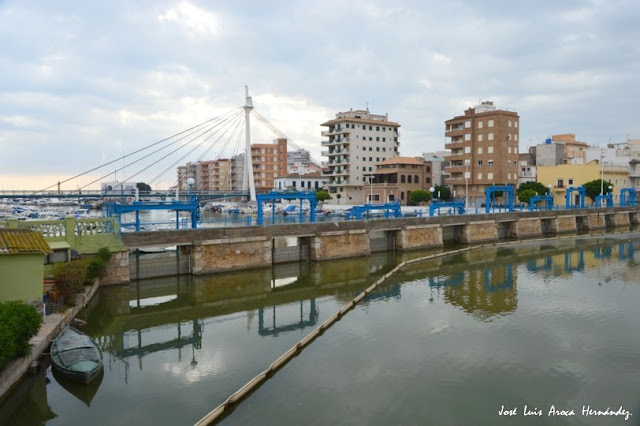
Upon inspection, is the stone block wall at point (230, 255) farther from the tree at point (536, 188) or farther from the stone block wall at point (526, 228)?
the tree at point (536, 188)

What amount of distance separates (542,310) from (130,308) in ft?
61.3

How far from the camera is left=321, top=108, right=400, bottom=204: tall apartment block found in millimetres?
83438

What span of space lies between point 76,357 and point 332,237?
21771 millimetres

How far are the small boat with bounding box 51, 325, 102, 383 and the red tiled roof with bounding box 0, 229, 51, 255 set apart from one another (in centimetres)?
304

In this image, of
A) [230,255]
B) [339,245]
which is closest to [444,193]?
[339,245]

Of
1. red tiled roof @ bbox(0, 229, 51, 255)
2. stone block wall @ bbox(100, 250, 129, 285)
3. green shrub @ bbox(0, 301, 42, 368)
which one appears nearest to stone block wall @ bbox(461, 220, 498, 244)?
stone block wall @ bbox(100, 250, 129, 285)

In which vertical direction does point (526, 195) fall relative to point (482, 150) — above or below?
below

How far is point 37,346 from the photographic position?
14.0 m

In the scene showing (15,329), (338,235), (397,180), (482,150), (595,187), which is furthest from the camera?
(397,180)

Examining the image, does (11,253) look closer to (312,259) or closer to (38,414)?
(38,414)

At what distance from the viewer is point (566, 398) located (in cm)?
1238

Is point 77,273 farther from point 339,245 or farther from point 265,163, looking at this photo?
point 265,163

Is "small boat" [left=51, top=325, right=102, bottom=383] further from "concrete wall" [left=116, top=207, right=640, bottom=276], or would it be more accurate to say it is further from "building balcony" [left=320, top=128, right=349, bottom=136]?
"building balcony" [left=320, top=128, right=349, bottom=136]

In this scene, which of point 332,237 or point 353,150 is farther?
point 353,150
